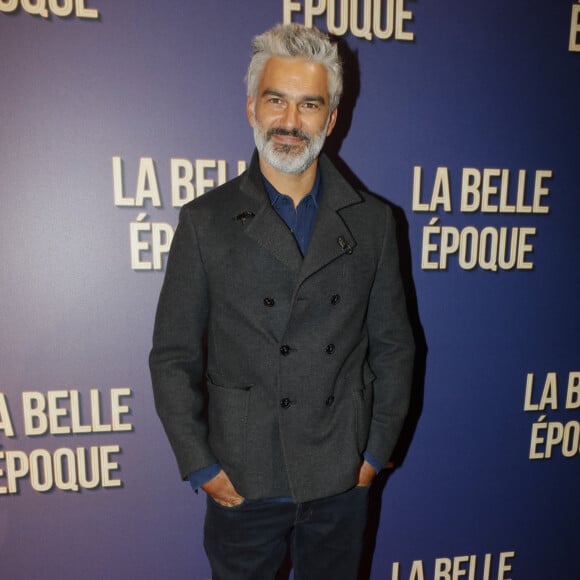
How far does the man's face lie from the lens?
1.17m

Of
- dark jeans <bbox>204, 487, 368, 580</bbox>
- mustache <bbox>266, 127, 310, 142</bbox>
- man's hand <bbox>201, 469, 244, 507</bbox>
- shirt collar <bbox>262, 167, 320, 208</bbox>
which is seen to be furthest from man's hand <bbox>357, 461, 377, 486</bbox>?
mustache <bbox>266, 127, 310, 142</bbox>

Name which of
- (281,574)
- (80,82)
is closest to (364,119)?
(80,82)

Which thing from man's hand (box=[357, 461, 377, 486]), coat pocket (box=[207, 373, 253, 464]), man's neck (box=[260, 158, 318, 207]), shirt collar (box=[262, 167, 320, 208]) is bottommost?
man's hand (box=[357, 461, 377, 486])

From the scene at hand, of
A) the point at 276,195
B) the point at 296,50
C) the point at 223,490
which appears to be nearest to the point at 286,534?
the point at 223,490

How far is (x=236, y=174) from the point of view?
1.59m

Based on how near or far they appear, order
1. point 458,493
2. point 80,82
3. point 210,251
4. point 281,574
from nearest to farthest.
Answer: point 210,251, point 80,82, point 281,574, point 458,493

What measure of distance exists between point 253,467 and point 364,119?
3.97 feet

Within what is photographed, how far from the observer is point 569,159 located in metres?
1.81

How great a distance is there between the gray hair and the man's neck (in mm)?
191

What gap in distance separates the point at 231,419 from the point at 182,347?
0.74 ft

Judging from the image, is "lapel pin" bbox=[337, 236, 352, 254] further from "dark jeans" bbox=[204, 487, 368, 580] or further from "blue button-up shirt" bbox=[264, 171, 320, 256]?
"dark jeans" bbox=[204, 487, 368, 580]

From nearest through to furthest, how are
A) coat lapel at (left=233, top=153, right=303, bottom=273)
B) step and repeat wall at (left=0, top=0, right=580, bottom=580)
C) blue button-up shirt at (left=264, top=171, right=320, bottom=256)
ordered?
1. coat lapel at (left=233, top=153, right=303, bottom=273)
2. blue button-up shirt at (left=264, top=171, right=320, bottom=256)
3. step and repeat wall at (left=0, top=0, right=580, bottom=580)

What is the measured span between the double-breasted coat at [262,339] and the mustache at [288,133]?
0.11 meters

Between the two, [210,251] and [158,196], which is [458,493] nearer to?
[210,251]
